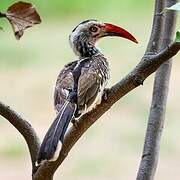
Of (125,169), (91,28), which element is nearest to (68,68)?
Result: (91,28)

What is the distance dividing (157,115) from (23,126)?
1.13 ft

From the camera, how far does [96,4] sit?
9.02 m

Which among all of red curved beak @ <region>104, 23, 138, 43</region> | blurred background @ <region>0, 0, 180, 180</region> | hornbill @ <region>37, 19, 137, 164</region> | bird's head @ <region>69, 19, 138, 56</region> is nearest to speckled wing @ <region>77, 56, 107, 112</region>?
hornbill @ <region>37, 19, 137, 164</region>

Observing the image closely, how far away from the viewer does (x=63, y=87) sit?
6.58 ft

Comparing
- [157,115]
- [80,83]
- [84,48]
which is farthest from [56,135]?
[84,48]

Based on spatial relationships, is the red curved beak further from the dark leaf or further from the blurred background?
the blurred background

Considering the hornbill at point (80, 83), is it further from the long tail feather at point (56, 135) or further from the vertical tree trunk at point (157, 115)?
the vertical tree trunk at point (157, 115)

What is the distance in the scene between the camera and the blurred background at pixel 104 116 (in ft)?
18.7

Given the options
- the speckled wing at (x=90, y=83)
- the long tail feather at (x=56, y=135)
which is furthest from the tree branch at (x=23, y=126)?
the speckled wing at (x=90, y=83)

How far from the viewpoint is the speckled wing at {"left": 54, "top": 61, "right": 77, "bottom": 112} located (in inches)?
76.9

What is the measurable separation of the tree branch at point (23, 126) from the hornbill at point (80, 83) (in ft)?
0.09

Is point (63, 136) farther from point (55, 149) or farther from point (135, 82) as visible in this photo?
point (135, 82)

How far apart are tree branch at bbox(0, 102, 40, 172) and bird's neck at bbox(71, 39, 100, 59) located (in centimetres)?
73

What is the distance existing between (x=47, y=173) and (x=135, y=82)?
10.4 inches
